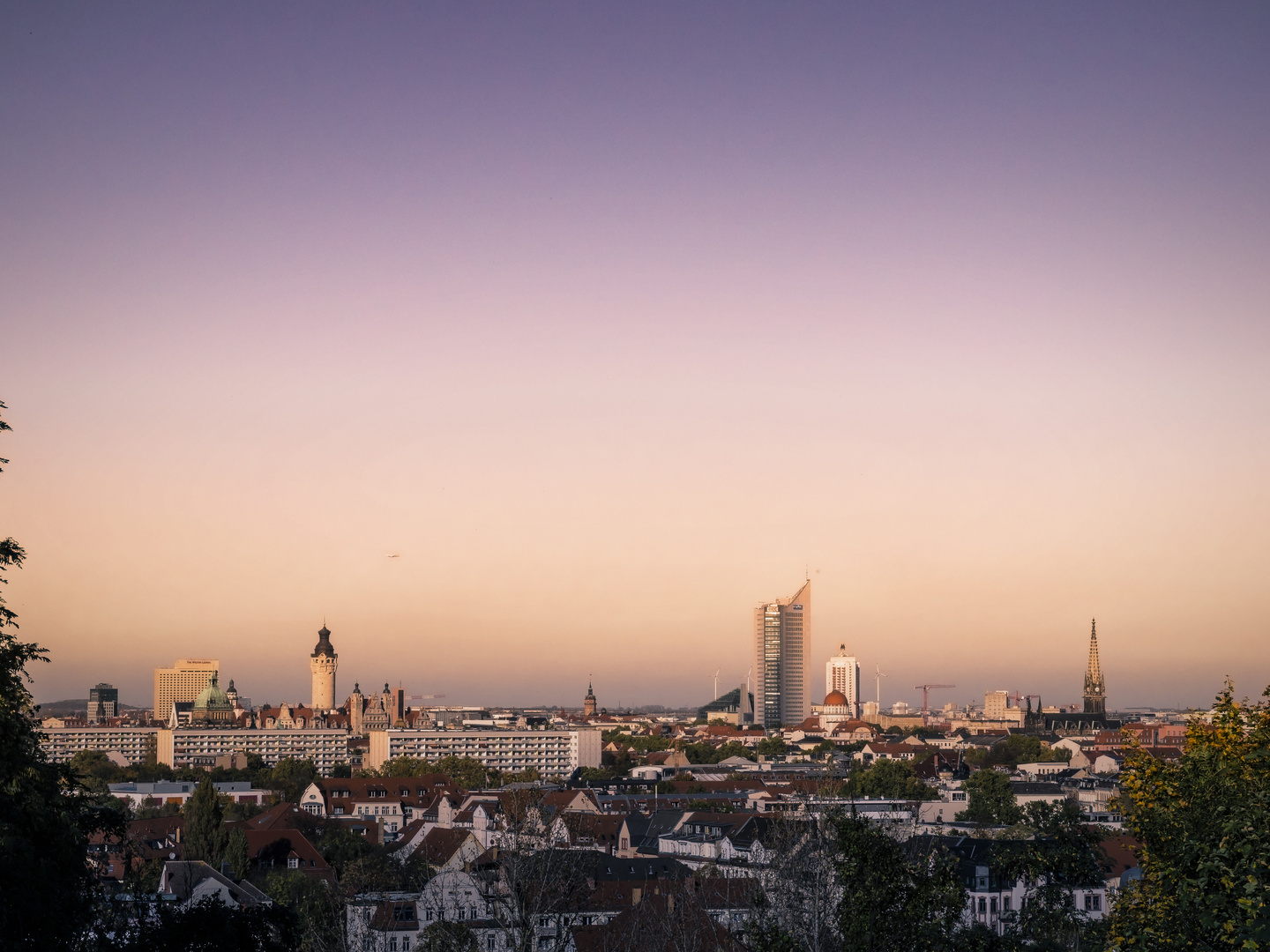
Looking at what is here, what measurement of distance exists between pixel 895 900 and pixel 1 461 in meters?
13.9

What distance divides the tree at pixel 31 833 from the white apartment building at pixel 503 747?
6027 inches

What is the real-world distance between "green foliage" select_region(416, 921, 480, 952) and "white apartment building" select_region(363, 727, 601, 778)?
141636 mm

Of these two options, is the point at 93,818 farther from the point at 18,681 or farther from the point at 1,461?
the point at 1,461

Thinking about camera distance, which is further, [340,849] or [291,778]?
[291,778]

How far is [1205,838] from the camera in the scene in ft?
52.1

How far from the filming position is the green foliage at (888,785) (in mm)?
103500

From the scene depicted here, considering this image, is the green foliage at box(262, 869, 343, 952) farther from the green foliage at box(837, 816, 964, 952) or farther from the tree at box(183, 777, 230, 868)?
the green foliage at box(837, 816, 964, 952)

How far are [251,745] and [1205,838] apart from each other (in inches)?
7237

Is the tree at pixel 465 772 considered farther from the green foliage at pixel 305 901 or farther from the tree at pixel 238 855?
the green foliage at pixel 305 901

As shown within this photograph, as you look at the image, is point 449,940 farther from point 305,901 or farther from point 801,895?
point 305,901

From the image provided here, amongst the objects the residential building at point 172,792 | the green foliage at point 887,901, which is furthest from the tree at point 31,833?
the residential building at point 172,792

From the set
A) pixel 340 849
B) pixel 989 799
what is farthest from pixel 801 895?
pixel 989 799

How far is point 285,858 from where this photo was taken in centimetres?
7081

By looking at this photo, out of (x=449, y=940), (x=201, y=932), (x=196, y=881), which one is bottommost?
(x=196, y=881)
